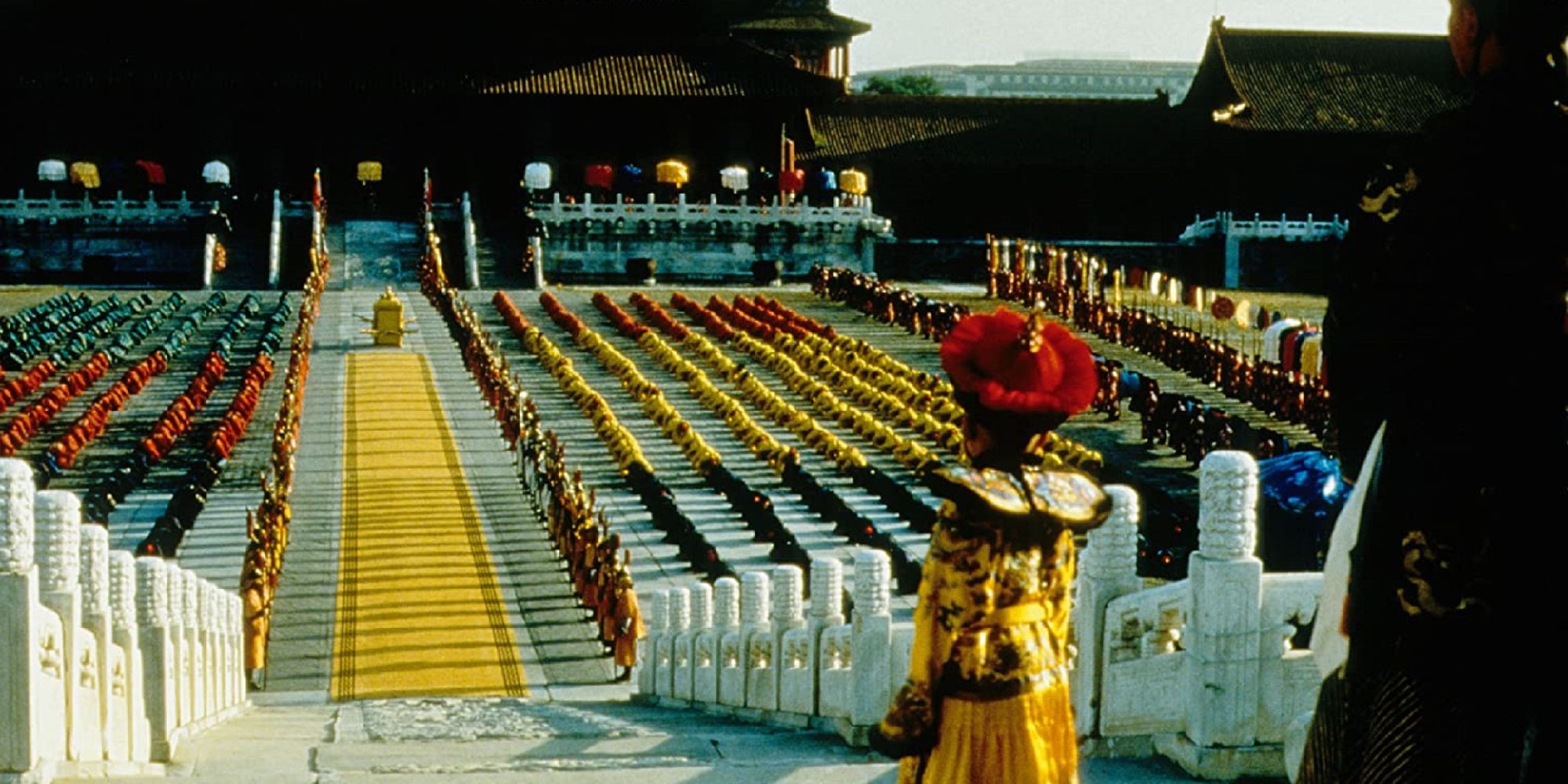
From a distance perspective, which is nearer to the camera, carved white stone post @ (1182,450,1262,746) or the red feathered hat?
the red feathered hat

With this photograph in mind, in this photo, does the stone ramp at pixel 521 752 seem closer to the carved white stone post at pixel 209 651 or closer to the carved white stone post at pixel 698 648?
Result: the carved white stone post at pixel 209 651

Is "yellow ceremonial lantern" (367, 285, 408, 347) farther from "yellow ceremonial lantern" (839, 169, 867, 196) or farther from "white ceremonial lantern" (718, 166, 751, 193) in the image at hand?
"yellow ceremonial lantern" (839, 169, 867, 196)

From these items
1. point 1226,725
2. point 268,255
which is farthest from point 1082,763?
point 268,255

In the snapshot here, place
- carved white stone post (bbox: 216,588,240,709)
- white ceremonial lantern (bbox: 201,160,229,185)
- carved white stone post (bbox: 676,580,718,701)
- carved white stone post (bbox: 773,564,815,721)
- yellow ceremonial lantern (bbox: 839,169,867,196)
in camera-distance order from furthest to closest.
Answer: yellow ceremonial lantern (bbox: 839,169,867,196), white ceremonial lantern (bbox: 201,160,229,185), carved white stone post (bbox: 676,580,718,701), carved white stone post (bbox: 216,588,240,709), carved white stone post (bbox: 773,564,815,721)

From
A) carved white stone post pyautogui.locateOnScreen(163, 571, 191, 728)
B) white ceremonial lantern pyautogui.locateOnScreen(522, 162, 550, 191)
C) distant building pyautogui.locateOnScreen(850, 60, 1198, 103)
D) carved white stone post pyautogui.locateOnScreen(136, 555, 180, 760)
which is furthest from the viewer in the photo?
distant building pyautogui.locateOnScreen(850, 60, 1198, 103)

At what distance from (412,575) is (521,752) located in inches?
387

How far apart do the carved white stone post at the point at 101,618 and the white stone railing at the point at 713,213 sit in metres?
40.7

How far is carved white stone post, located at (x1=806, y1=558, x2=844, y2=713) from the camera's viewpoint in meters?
10.8

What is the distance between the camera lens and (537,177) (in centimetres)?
5047

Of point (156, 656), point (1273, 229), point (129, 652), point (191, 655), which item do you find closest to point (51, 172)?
point (1273, 229)

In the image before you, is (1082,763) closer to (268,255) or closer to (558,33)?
(268,255)

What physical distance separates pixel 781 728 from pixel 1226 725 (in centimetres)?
403

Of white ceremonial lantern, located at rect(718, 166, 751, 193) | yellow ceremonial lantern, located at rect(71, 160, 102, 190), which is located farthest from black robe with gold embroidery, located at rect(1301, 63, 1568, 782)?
yellow ceremonial lantern, located at rect(71, 160, 102, 190)

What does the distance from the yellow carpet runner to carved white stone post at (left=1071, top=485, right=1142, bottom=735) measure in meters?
7.10
